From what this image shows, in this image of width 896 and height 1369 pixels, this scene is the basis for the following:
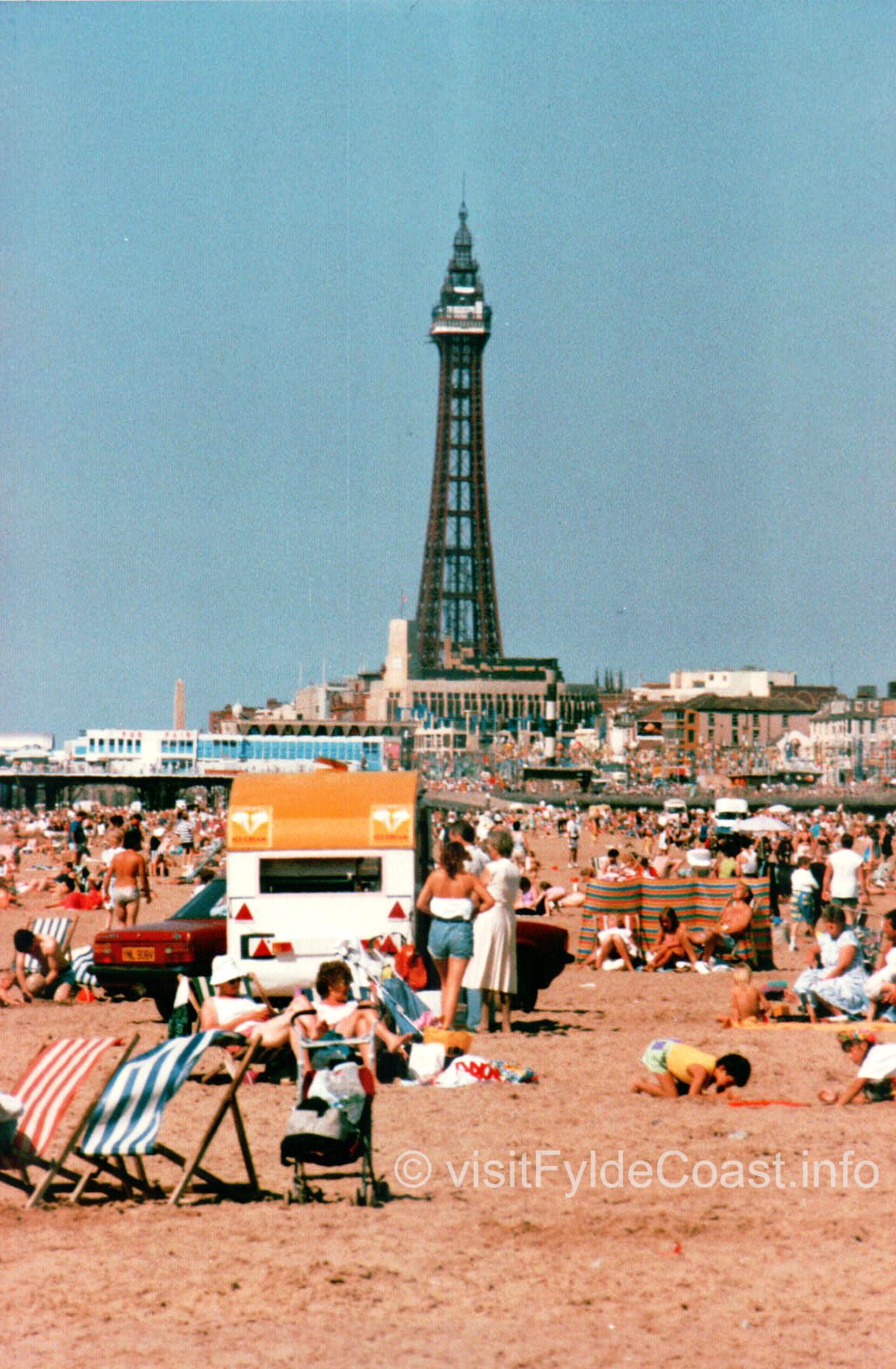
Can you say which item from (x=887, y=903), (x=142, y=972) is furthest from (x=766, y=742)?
(x=142, y=972)

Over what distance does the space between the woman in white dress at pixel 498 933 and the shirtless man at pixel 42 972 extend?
3.84 meters

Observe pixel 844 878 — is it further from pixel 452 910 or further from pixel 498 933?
pixel 452 910

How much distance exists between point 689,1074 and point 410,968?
2689mm

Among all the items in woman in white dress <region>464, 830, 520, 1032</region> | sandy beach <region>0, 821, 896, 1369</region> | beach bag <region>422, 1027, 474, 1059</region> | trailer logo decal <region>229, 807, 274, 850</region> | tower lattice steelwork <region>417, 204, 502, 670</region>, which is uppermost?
tower lattice steelwork <region>417, 204, 502, 670</region>

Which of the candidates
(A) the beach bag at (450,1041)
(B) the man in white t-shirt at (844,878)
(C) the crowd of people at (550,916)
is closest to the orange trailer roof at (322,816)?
(C) the crowd of people at (550,916)

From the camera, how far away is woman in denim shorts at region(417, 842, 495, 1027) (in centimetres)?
1110

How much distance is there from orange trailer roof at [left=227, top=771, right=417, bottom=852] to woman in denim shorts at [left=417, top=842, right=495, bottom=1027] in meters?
0.94

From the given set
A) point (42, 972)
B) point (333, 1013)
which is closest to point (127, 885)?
point (42, 972)

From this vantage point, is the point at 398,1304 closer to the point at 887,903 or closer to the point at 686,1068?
the point at 686,1068

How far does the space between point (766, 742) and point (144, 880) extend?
177 m

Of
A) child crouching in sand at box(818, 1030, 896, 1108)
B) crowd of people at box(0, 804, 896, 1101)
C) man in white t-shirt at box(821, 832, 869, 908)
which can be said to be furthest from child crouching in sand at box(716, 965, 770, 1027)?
man in white t-shirt at box(821, 832, 869, 908)

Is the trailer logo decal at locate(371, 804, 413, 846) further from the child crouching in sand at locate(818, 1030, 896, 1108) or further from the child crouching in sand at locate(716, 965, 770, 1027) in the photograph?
the child crouching in sand at locate(818, 1030, 896, 1108)

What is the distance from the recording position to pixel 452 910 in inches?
439

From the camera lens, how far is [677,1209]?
7117mm
